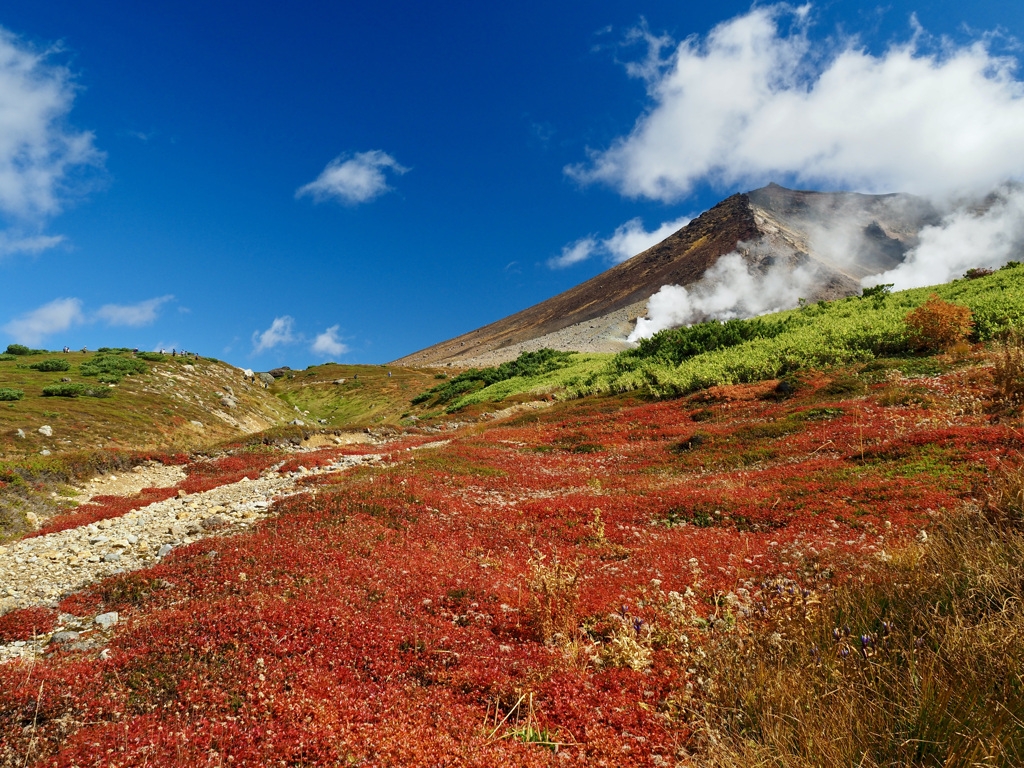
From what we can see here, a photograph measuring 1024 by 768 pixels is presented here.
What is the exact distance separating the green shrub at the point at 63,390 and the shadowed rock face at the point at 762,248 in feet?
261

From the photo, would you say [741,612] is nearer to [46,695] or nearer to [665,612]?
[665,612]

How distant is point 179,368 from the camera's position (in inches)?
1734

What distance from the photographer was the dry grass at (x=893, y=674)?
2742mm

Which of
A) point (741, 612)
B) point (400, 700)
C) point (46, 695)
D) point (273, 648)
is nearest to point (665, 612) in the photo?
point (741, 612)

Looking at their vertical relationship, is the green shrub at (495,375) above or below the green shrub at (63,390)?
below

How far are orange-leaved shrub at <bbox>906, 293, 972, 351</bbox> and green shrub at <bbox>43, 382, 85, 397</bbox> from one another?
5175cm

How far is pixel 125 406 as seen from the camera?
3008 centimetres

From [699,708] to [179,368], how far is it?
52.4m

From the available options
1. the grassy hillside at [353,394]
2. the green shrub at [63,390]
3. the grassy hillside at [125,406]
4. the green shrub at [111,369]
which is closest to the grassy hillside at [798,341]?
the grassy hillside at [353,394]

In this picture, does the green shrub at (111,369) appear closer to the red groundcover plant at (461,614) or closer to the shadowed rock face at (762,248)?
the red groundcover plant at (461,614)

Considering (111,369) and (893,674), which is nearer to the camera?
(893,674)

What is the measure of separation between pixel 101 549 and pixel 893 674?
13281 mm

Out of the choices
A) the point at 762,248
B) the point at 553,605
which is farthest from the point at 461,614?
the point at 762,248

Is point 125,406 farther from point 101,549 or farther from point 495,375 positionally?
point 495,375
